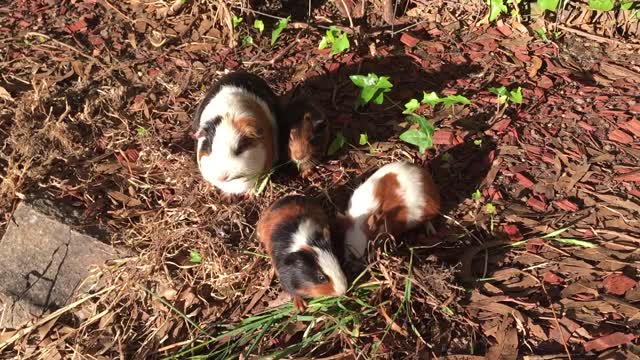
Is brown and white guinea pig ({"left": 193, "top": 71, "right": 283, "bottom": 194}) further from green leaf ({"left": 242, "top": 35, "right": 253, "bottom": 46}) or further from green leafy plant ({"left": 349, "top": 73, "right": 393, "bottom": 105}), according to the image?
green leaf ({"left": 242, "top": 35, "right": 253, "bottom": 46})

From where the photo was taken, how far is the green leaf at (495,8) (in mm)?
4480

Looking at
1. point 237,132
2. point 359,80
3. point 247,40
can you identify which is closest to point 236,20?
point 247,40

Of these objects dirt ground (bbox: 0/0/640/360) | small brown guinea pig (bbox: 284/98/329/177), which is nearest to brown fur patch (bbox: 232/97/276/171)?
small brown guinea pig (bbox: 284/98/329/177)

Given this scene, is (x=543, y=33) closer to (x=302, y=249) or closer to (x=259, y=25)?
(x=259, y=25)

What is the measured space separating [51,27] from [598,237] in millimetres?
4863

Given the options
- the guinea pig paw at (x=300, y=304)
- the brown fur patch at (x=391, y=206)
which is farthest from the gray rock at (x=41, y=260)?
the brown fur patch at (x=391, y=206)

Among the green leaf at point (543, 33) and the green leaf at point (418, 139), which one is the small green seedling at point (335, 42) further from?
the green leaf at point (543, 33)

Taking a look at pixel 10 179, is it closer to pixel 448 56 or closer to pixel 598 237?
pixel 448 56

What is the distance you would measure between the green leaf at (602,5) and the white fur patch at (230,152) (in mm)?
2535

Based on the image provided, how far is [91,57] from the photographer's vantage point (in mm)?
4953

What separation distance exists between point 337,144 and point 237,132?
2.73ft

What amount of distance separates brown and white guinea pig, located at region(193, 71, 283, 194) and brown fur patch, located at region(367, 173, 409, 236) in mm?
837

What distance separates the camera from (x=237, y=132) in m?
3.58

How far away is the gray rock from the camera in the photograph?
3.67 m
